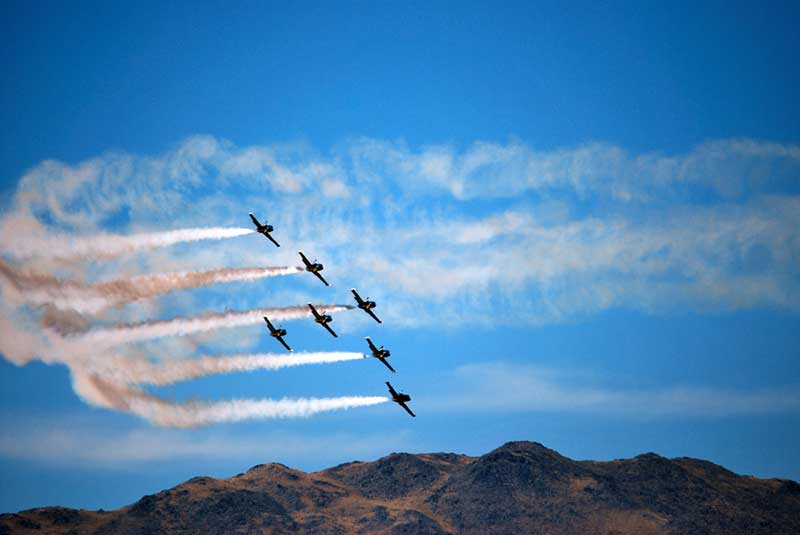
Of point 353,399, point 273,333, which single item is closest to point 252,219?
point 273,333

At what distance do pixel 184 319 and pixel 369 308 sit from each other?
32614mm

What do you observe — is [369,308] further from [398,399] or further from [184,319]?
[184,319]

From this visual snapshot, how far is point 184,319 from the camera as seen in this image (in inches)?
7293

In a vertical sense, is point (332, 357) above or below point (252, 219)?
below

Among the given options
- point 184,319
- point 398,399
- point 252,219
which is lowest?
point 398,399

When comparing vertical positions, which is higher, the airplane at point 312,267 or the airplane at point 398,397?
the airplane at point 312,267

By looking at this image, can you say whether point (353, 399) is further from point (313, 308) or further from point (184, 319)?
point (184, 319)

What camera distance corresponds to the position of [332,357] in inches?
7520

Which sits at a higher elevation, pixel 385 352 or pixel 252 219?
pixel 252 219

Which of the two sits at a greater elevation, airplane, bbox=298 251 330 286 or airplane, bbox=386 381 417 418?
airplane, bbox=298 251 330 286

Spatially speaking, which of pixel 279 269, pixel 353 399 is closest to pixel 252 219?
pixel 279 269

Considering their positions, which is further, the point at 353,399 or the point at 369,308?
the point at 353,399

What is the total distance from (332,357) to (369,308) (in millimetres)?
12666

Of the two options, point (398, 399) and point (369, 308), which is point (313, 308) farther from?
point (398, 399)
